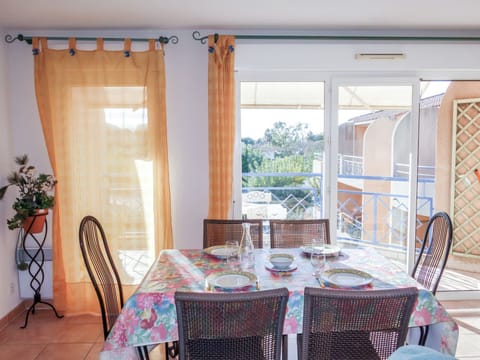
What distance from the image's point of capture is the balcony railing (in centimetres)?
331

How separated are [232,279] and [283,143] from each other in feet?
5.71

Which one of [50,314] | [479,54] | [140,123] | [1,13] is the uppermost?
[1,13]

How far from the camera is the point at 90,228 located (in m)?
2.13

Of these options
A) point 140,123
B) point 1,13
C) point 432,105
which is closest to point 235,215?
point 140,123

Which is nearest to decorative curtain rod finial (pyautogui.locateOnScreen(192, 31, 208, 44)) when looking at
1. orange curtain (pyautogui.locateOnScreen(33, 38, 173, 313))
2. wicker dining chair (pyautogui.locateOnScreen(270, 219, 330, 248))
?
orange curtain (pyautogui.locateOnScreen(33, 38, 173, 313))

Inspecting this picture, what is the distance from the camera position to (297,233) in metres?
2.58

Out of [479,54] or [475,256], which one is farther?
[475,256]

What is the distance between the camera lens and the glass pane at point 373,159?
3234 millimetres

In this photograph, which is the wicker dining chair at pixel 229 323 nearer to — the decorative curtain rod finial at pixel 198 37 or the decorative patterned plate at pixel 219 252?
the decorative patterned plate at pixel 219 252

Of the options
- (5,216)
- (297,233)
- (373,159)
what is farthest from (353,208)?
(5,216)

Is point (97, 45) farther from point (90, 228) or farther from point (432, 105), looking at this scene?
point (432, 105)

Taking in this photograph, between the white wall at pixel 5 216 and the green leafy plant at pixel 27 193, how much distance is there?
0.48ft

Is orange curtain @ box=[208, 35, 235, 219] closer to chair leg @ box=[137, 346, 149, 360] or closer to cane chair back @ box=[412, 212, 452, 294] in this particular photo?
chair leg @ box=[137, 346, 149, 360]

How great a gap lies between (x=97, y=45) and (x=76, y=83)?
35cm
